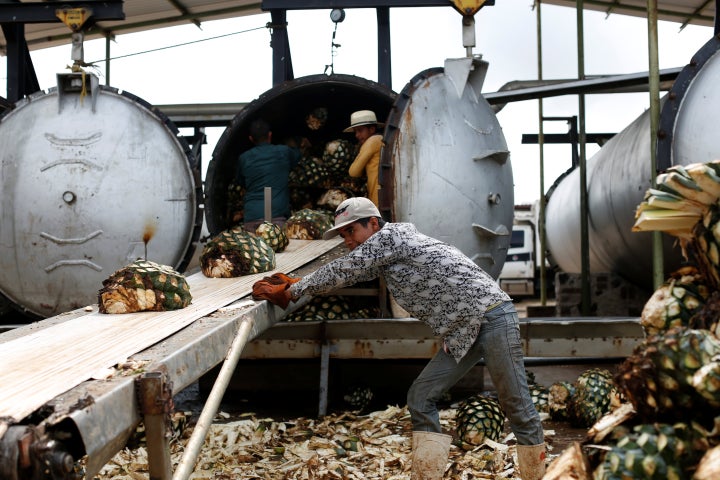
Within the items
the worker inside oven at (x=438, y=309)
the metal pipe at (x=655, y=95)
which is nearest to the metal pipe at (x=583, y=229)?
Answer: the metal pipe at (x=655, y=95)

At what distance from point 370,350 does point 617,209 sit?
3.73 m

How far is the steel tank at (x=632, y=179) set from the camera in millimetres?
6031

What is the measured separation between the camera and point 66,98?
22.9 ft

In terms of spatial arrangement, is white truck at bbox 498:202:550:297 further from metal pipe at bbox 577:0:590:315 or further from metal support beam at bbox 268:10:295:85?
metal support beam at bbox 268:10:295:85

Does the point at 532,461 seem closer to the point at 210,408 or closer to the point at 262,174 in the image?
the point at 210,408

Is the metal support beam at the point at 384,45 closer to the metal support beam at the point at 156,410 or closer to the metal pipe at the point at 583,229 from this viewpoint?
the metal pipe at the point at 583,229

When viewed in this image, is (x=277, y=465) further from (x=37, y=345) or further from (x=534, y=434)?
(x=37, y=345)

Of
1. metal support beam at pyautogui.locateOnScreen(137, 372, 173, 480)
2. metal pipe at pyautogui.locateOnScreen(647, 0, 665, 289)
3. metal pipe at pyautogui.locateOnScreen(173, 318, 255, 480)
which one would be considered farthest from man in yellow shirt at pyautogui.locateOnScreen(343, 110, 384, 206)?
metal support beam at pyautogui.locateOnScreen(137, 372, 173, 480)

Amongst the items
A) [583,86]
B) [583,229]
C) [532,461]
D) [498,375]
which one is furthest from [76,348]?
[583,229]

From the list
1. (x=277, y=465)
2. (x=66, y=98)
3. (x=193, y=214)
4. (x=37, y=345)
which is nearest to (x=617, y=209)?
(x=193, y=214)

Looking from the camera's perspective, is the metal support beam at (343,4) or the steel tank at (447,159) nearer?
the steel tank at (447,159)

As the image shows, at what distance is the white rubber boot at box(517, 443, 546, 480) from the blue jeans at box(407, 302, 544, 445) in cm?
3

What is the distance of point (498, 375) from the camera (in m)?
4.25

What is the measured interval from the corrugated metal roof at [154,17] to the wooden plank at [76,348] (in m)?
9.28
